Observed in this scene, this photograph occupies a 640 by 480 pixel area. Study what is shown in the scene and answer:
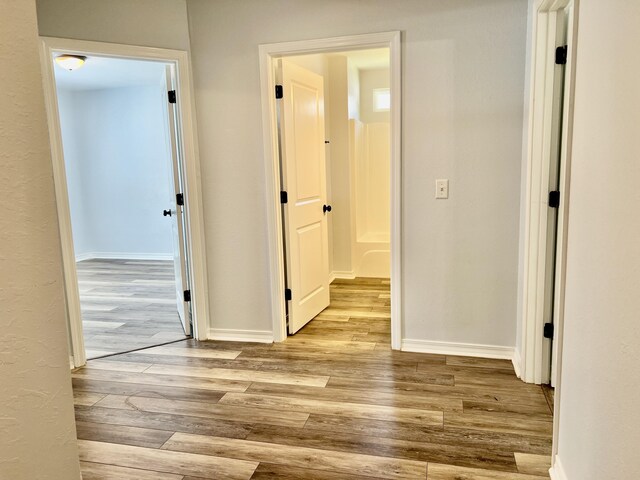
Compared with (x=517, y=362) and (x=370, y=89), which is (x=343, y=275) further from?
(x=517, y=362)

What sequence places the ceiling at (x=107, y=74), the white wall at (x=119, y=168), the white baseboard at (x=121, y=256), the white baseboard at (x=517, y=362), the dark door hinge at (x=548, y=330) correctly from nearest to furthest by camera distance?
the dark door hinge at (x=548, y=330) < the white baseboard at (x=517, y=362) < the ceiling at (x=107, y=74) < the white wall at (x=119, y=168) < the white baseboard at (x=121, y=256)

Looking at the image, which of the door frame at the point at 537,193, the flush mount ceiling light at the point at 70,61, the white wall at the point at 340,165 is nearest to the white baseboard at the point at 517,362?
the door frame at the point at 537,193

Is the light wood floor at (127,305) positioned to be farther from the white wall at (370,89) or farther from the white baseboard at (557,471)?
the white wall at (370,89)

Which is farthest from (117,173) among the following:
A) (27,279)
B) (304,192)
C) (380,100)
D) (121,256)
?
(27,279)

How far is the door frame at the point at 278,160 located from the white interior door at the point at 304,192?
0.34 ft

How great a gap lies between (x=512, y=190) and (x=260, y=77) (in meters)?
1.83

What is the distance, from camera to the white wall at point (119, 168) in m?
6.71

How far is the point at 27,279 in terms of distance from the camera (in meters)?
0.95

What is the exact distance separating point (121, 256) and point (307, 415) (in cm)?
565

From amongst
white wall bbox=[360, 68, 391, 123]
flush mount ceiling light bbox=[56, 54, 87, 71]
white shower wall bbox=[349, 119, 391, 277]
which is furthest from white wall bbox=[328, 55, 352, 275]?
flush mount ceiling light bbox=[56, 54, 87, 71]

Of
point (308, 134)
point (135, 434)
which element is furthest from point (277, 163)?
point (135, 434)

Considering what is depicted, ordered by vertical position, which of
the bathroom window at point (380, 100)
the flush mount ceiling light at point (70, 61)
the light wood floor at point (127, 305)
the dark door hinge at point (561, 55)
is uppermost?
the flush mount ceiling light at point (70, 61)

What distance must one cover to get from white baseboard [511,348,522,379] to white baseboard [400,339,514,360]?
0.05m

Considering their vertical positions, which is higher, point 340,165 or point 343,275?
point 340,165
